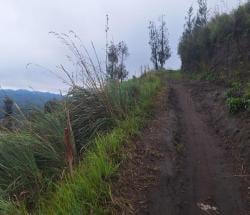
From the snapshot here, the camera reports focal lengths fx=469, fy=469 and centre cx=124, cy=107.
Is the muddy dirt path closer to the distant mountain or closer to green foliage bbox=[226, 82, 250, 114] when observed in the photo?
green foliage bbox=[226, 82, 250, 114]

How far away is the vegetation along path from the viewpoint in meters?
5.65

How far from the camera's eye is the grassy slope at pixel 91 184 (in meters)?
5.12

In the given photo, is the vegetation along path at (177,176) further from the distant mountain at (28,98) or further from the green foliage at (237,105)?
the distant mountain at (28,98)

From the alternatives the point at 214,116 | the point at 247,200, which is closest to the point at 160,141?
the point at 247,200

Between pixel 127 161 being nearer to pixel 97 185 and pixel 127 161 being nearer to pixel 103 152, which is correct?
pixel 103 152

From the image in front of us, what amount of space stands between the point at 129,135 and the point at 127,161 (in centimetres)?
123

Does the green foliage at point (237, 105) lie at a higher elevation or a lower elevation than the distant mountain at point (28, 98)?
lower

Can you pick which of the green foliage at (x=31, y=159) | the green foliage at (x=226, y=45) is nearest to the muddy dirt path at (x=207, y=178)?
the green foliage at (x=31, y=159)

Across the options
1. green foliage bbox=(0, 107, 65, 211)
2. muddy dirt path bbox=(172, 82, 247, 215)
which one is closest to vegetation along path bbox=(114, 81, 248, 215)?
muddy dirt path bbox=(172, 82, 247, 215)

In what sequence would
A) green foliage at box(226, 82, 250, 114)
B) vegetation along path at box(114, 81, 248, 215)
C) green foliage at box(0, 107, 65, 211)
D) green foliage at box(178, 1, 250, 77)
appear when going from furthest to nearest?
green foliage at box(178, 1, 250, 77)
green foliage at box(226, 82, 250, 114)
green foliage at box(0, 107, 65, 211)
vegetation along path at box(114, 81, 248, 215)

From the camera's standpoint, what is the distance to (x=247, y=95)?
10.0m

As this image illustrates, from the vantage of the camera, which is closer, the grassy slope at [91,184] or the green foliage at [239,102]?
the grassy slope at [91,184]

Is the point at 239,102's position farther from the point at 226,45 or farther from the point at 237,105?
the point at 226,45

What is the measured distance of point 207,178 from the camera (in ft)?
21.9
